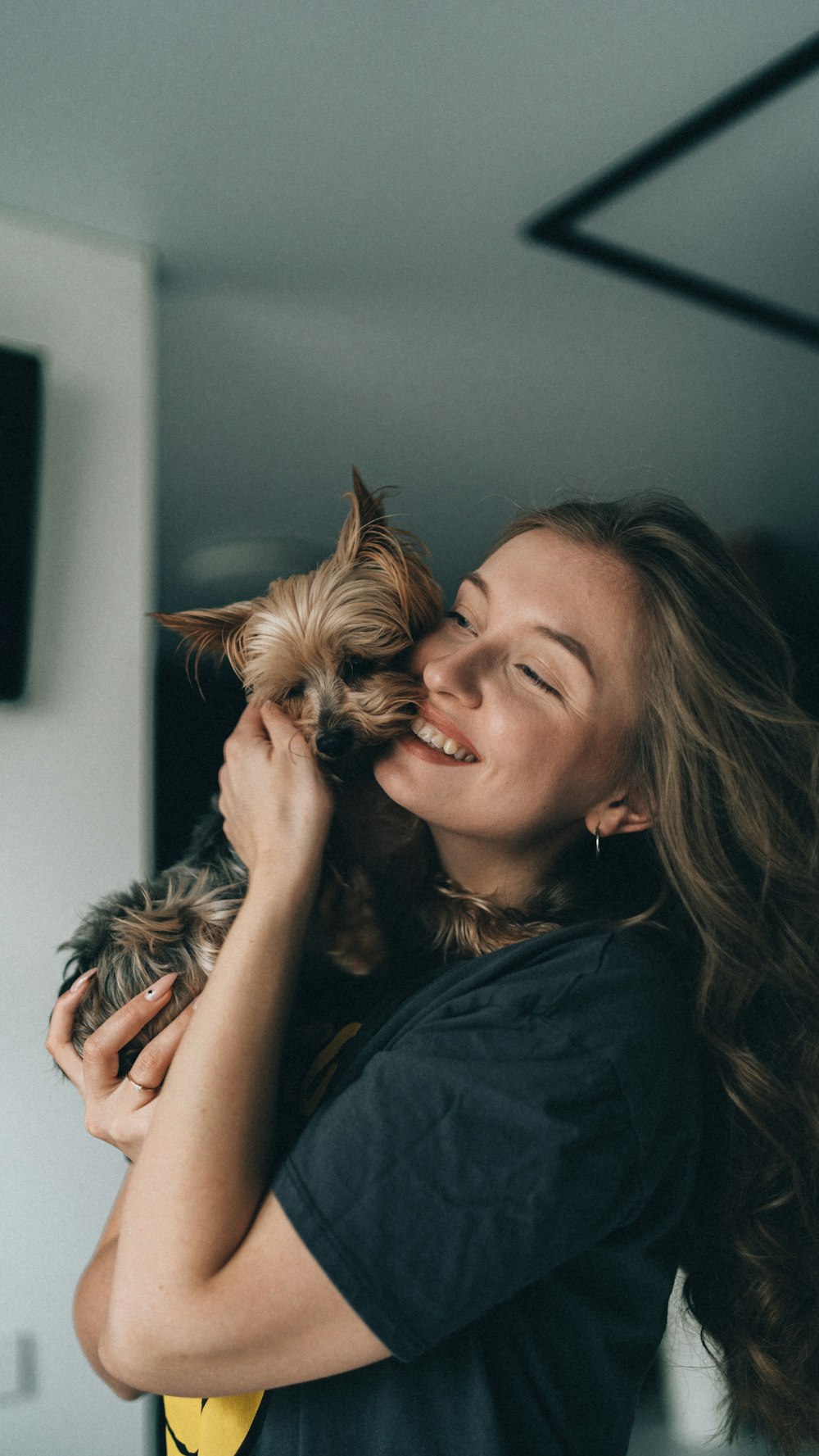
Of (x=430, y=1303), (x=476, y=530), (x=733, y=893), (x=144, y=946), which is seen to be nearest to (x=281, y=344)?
(x=476, y=530)

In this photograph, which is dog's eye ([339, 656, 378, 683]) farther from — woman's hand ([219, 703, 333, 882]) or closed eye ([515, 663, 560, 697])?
closed eye ([515, 663, 560, 697])

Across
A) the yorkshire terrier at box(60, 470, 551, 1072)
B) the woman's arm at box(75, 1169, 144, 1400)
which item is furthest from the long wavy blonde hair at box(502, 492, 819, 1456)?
the woman's arm at box(75, 1169, 144, 1400)

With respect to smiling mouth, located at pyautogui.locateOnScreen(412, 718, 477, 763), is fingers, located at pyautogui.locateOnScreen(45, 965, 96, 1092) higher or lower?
lower

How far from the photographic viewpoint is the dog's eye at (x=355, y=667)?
146cm

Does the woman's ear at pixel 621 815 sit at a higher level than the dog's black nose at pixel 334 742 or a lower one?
lower

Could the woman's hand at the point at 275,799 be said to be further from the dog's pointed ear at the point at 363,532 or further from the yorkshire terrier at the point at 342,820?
the dog's pointed ear at the point at 363,532

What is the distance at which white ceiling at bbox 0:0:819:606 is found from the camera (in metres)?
1.64

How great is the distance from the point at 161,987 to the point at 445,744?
514mm

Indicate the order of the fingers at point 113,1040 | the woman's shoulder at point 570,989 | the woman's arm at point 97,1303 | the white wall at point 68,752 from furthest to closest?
the white wall at point 68,752
the fingers at point 113,1040
the woman's arm at point 97,1303
the woman's shoulder at point 570,989

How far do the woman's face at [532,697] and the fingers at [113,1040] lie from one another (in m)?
0.44

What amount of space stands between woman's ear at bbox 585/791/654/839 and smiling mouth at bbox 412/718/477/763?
0.19 m

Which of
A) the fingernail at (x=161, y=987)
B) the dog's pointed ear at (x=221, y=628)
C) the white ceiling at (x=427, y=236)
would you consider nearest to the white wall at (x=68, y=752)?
the white ceiling at (x=427, y=236)

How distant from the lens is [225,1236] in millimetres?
863

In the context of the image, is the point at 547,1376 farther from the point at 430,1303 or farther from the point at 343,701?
the point at 343,701
